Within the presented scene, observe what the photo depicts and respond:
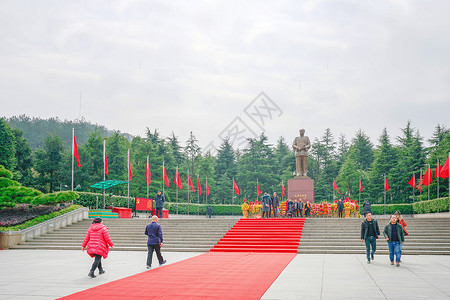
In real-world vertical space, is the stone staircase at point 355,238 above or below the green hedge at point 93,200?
below

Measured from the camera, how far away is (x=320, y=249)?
57.8 feet

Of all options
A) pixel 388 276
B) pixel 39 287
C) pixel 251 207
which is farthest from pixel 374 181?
pixel 39 287

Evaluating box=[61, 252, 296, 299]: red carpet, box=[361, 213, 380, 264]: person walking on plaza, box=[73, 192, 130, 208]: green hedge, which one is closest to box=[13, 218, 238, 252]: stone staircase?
box=[61, 252, 296, 299]: red carpet

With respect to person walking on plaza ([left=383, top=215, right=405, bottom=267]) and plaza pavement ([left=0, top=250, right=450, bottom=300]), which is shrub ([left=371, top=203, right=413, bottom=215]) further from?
person walking on plaza ([left=383, top=215, right=405, bottom=267])

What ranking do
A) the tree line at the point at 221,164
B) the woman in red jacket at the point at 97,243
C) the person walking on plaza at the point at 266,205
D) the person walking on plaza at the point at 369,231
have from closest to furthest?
1. the woman in red jacket at the point at 97,243
2. the person walking on plaza at the point at 369,231
3. the person walking on plaza at the point at 266,205
4. the tree line at the point at 221,164

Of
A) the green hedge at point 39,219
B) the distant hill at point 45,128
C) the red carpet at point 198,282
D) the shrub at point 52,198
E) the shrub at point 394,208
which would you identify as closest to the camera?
the red carpet at point 198,282

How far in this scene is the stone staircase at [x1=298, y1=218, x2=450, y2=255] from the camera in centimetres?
1720

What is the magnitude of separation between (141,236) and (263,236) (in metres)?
5.77

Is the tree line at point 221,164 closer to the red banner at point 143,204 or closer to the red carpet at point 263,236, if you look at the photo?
the red banner at point 143,204

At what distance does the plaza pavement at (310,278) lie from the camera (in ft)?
27.1

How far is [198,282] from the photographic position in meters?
9.63

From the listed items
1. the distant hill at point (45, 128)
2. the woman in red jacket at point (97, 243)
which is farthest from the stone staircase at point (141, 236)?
the distant hill at point (45, 128)

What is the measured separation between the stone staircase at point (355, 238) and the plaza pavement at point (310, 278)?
90.5 inches

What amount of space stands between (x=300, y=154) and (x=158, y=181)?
28445mm
